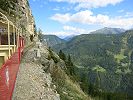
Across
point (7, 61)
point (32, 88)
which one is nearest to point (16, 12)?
point (32, 88)

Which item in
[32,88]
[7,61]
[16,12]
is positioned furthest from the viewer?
[16,12]

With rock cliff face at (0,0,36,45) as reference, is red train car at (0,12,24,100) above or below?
below

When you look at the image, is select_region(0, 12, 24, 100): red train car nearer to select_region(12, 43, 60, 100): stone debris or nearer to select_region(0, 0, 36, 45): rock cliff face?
select_region(12, 43, 60, 100): stone debris

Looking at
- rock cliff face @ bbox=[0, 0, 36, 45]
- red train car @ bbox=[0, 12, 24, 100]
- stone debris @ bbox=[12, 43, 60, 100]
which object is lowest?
stone debris @ bbox=[12, 43, 60, 100]

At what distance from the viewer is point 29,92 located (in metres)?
18.7

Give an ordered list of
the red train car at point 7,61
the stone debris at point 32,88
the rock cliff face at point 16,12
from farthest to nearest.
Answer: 1. the rock cliff face at point 16,12
2. the stone debris at point 32,88
3. the red train car at point 7,61

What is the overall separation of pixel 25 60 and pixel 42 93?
1437cm

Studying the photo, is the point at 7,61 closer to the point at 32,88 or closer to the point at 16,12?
the point at 32,88

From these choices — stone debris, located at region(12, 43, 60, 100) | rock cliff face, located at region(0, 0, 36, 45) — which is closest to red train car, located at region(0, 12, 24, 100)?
stone debris, located at region(12, 43, 60, 100)

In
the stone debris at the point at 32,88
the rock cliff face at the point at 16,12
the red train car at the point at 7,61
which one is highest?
the rock cliff face at the point at 16,12

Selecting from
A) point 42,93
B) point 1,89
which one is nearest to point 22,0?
point 42,93

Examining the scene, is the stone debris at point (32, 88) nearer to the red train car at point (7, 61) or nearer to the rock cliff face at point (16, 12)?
the red train car at point (7, 61)

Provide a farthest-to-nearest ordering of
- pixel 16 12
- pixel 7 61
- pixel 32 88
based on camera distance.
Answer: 1. pixel 16 12
2. pixel 32 88
3. pixel 7 61

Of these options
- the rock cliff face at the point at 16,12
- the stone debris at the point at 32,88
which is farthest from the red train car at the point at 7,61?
the rock cliff face at the point at 16,12
